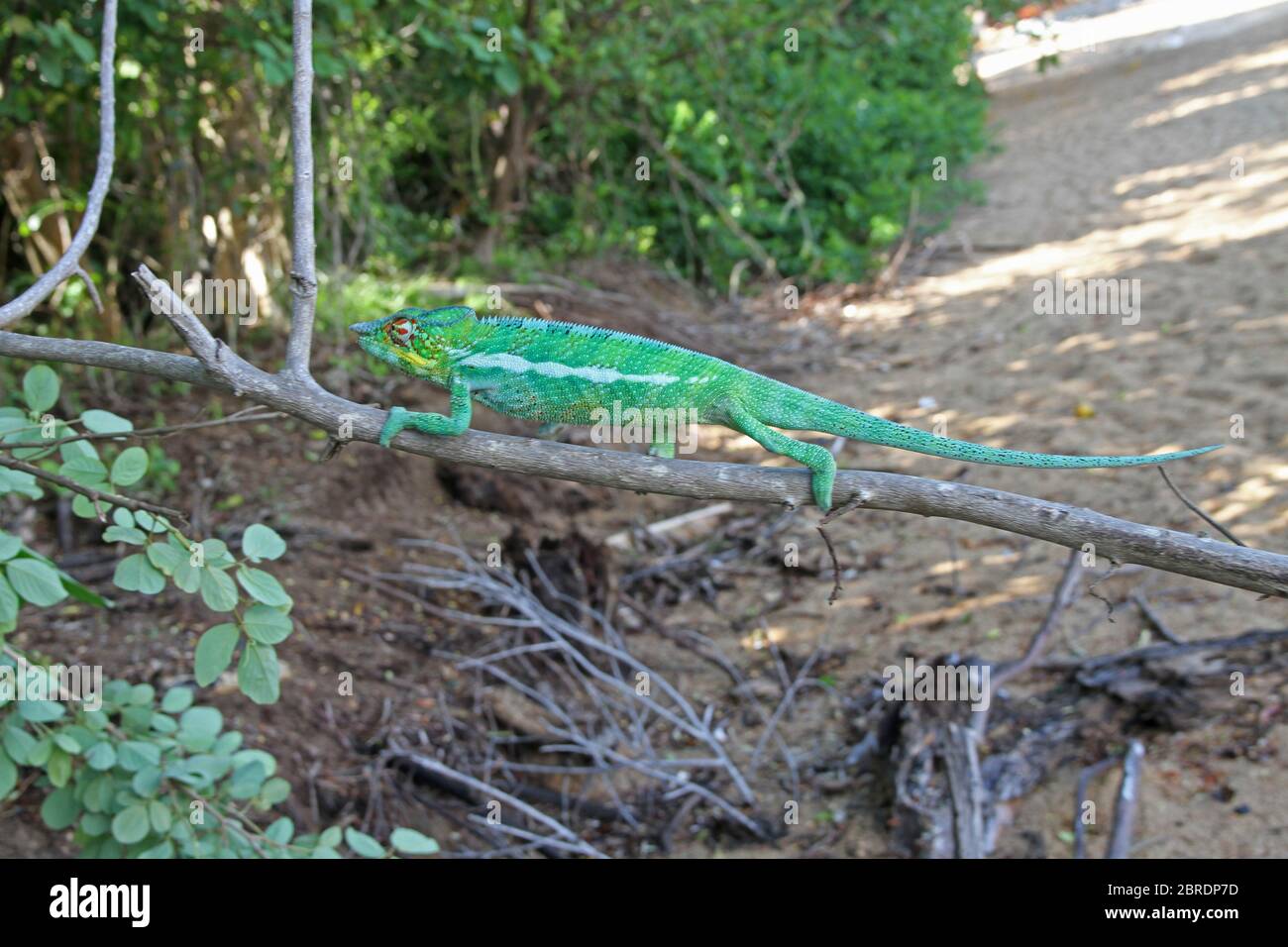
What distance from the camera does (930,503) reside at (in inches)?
78.9

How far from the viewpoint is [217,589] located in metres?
2.20

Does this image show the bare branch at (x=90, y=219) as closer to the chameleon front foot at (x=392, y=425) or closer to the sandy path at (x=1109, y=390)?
the chameleon front foot at (x=392, y=425)

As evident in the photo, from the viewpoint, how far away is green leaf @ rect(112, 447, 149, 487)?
2.35 metres

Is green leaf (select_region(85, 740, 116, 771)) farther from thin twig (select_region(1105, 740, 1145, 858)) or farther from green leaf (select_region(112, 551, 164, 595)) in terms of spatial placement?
thin twig (select_region(1105, 740, 1145, 858))

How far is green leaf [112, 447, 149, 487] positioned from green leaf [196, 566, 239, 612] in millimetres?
297

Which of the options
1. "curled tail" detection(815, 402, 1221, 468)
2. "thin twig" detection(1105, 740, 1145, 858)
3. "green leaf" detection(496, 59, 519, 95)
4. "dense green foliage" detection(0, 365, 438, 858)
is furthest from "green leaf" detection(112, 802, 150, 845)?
"green leaf" detection(496, 59, 519, 95)

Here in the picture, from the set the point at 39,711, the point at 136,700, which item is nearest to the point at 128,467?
the point at 39,711

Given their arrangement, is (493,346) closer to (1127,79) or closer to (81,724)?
(81,724)

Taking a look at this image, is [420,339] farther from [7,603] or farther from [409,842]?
[409,842]

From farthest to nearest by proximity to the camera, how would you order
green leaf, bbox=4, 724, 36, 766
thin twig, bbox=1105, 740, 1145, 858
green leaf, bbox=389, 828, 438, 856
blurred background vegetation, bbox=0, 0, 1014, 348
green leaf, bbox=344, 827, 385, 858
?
1. blurred background vegetation, bbox=0, 0, 1014, 348
2. thin twig, bbox=1105, 740, 1145, 858
3. green leaf, bbox=389, 828, 438, 856
4. green leaf, bbox=344, 827, 385, 858
5. green leaf, bbox=4, 724, 36, 766

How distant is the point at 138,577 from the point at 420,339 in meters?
0.78

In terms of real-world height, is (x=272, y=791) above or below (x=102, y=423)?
below

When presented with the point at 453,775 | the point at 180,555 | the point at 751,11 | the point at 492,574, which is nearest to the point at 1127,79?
the point at 751,11

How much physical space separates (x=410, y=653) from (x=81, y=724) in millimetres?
2256
